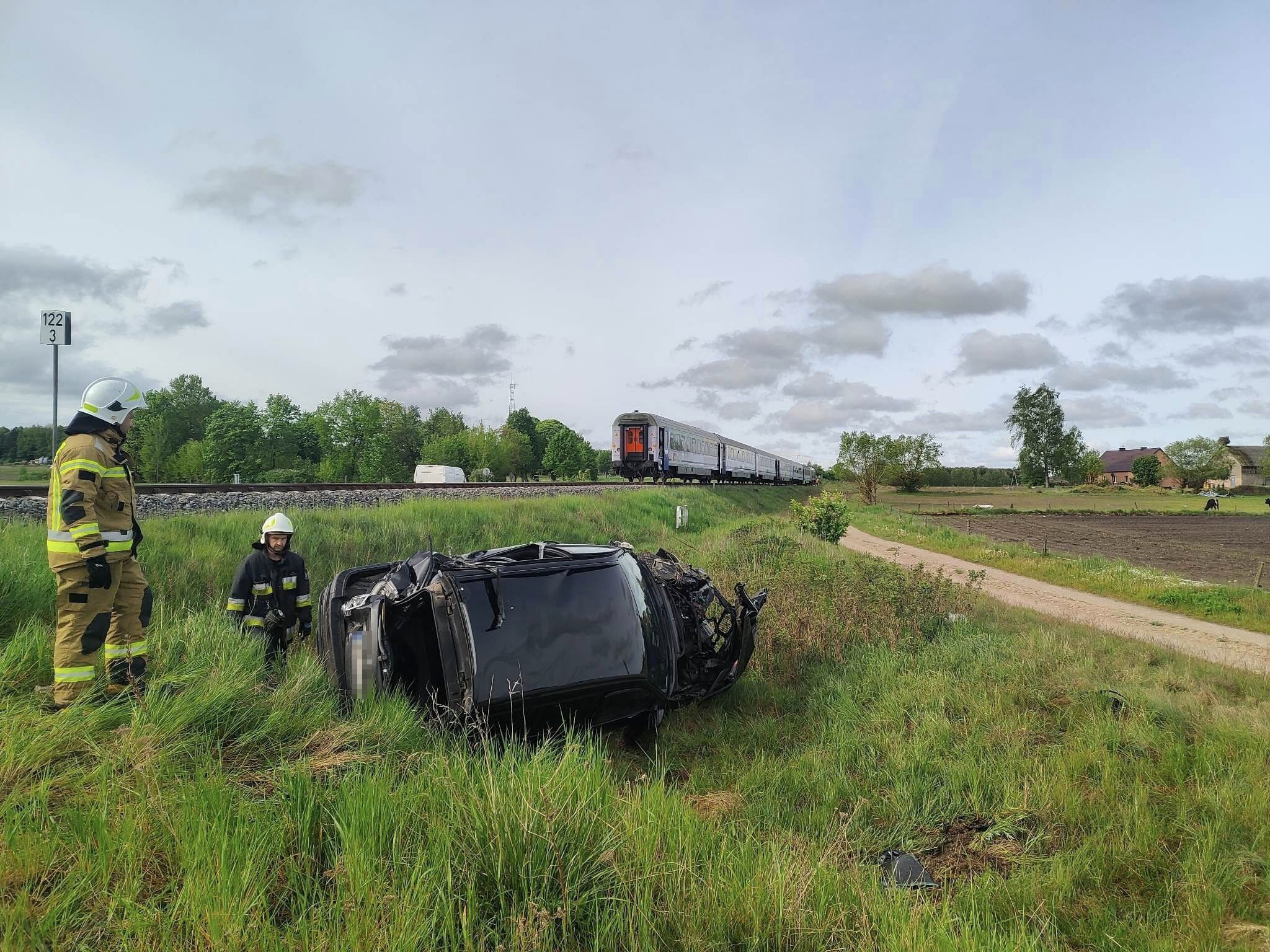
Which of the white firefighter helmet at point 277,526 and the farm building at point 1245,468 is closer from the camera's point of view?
the white firefighter helmet at point 277,526

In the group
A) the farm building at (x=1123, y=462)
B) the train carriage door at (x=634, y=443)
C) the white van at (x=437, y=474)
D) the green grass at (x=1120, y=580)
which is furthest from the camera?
the farm building at (x=1123, y=462)

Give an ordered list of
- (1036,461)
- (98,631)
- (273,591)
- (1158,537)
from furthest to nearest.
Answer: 1. (1036,461)
2. (1158,537)
3. (273,591)
4. (98,631)

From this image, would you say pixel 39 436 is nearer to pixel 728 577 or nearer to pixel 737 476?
pixel 737 476

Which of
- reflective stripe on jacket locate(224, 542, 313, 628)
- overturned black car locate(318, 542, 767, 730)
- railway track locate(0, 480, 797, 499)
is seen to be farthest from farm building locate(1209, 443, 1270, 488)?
reflective stripe on jacket locate(224, 542, 313, 628)

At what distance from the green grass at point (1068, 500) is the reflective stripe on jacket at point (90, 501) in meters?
52.6

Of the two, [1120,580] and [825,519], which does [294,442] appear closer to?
[825,519]

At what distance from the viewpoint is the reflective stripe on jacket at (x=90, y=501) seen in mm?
4488

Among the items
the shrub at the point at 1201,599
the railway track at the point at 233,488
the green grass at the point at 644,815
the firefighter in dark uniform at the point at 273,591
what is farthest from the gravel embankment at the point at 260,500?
the shrub at the point at 1201,599

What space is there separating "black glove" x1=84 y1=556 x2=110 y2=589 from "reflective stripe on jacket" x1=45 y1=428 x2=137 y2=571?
40 mm

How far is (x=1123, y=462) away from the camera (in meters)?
119

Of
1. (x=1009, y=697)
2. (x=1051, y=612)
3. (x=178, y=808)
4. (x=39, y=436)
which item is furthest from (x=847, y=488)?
(x=39, y=436)

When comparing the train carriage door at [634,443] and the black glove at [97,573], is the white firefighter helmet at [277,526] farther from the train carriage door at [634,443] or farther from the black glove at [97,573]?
the train carriage door at [634,443]

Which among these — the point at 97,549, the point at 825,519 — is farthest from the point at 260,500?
the point at 825,519

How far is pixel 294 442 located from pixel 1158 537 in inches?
2770
